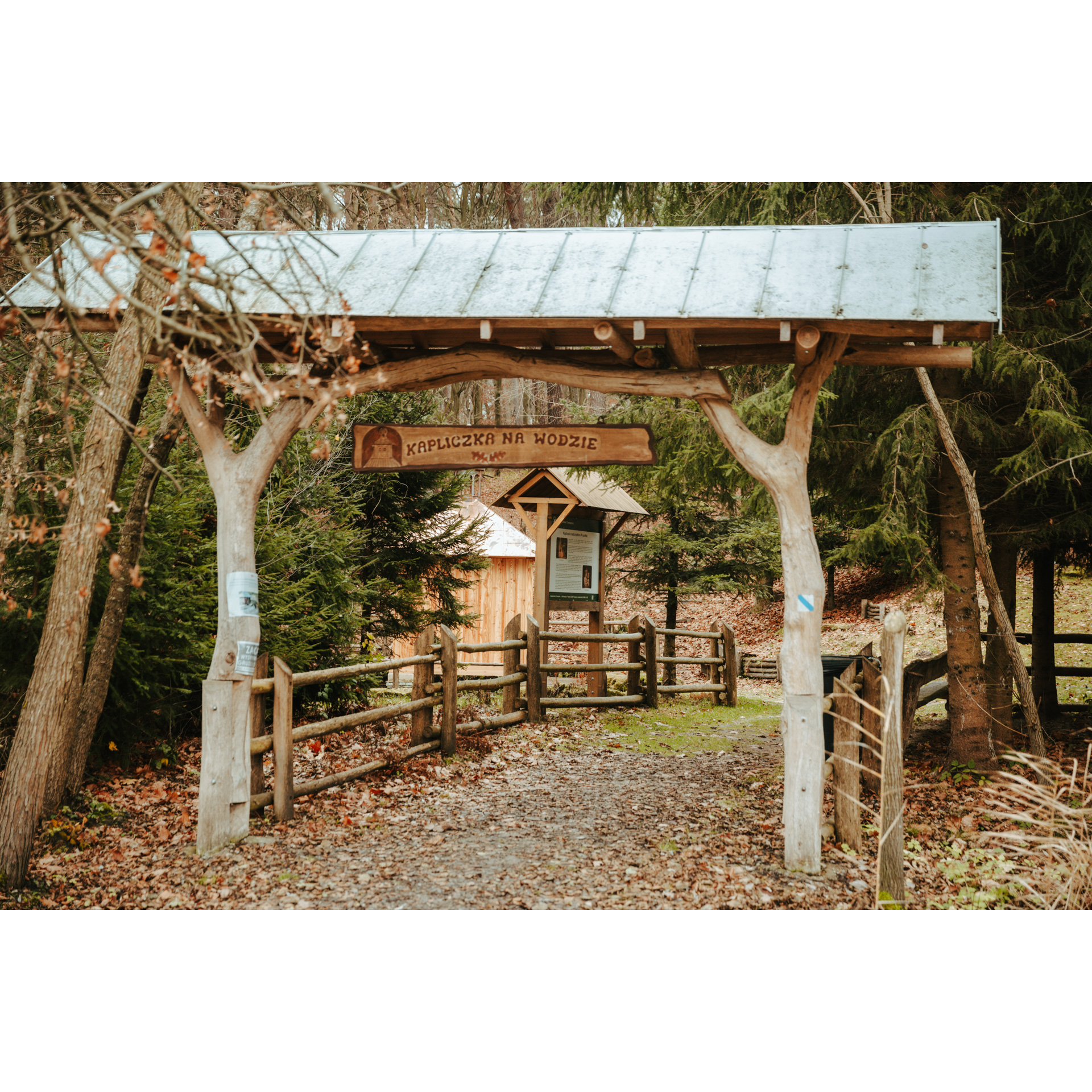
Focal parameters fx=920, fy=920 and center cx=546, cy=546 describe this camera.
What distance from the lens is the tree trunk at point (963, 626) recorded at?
8.30 meters

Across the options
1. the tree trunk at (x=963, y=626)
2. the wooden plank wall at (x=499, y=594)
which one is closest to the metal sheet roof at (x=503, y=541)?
the wooden plank wall at (x=499, y=594)

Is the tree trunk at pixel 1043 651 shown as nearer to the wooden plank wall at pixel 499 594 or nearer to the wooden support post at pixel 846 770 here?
the wooden support post at pixel 846 770

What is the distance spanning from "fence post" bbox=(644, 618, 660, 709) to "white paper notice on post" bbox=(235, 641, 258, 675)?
707cm

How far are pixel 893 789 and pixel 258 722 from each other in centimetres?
420

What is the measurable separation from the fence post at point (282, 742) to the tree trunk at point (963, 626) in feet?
18.9

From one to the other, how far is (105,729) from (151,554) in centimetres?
148

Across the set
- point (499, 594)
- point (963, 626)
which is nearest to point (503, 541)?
point (499, 594)

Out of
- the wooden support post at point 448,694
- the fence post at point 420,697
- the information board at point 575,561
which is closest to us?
the fence post at point 420,697

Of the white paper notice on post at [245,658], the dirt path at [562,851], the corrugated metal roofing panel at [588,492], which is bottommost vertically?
the dirt path at [562,851]

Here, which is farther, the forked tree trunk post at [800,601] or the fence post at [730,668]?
the fence post at [730,668]

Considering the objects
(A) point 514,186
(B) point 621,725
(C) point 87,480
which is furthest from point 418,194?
(C) point 87,480

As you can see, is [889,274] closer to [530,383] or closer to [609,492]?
[609,492]

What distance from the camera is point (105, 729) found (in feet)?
24.7

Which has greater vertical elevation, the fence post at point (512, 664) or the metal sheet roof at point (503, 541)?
the metal sheet roof at point (503, 541)
